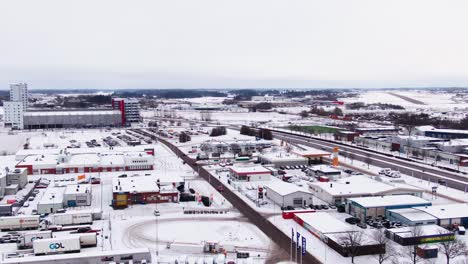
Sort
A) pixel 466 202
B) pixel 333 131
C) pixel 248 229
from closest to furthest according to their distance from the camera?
pixel 248 229, pixel 466 202, pixel 333 131

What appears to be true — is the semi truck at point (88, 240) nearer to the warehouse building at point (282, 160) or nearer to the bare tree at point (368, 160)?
the warehouse building at point (282, 160)

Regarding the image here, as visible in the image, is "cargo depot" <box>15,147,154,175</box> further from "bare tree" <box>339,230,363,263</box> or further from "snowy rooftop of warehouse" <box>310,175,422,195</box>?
"bare tree" <box>339,230,363,263</box>

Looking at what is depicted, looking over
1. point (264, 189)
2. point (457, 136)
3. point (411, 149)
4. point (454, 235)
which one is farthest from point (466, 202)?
point (457, 136)

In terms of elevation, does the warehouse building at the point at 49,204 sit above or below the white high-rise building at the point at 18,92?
below

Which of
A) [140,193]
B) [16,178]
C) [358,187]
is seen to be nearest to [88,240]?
[140,193]

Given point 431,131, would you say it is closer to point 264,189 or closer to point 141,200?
point 264,189

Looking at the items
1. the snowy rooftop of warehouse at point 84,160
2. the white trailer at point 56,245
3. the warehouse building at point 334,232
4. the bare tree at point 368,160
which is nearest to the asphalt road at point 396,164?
the bare tree at point 368,160
